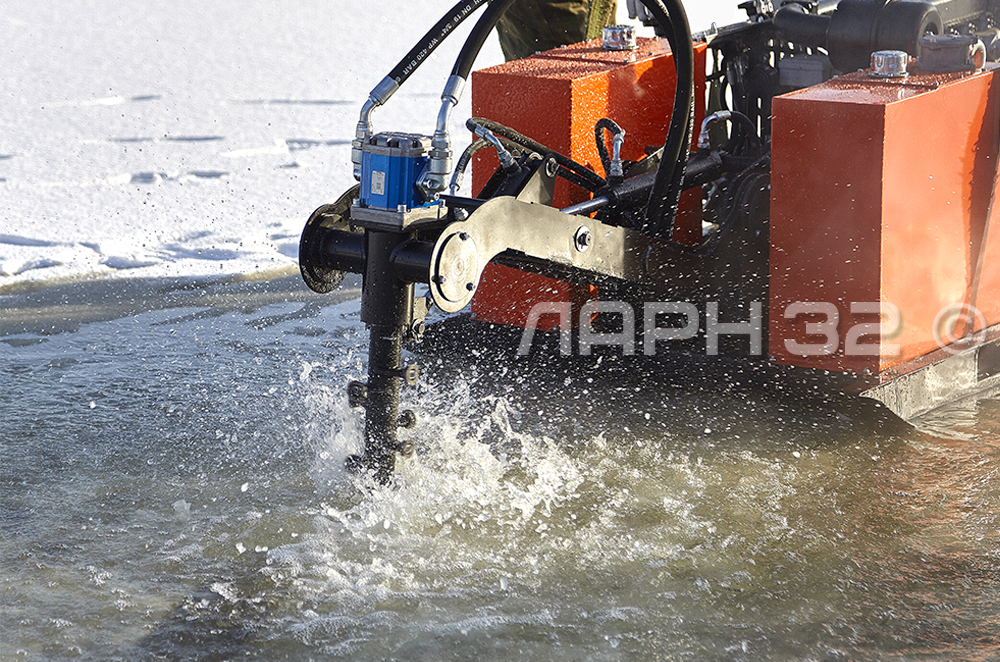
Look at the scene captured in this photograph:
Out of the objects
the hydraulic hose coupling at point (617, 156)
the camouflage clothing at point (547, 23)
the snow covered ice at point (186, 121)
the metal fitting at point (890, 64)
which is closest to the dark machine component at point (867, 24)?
the metal fitting at point (890, 64)

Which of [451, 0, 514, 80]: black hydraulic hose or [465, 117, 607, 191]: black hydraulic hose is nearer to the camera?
[451, 0, 514, 80]: black hydraulic hose

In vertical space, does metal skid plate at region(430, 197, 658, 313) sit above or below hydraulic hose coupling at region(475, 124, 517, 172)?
below

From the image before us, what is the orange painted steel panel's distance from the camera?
2.83 metres

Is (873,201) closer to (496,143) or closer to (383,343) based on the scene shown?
(496,143)

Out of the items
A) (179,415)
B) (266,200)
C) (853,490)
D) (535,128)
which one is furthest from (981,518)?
(266,200)

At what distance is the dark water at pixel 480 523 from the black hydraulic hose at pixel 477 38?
0.83 meters

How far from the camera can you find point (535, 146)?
9.44 ft

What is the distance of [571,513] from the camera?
2533 mm

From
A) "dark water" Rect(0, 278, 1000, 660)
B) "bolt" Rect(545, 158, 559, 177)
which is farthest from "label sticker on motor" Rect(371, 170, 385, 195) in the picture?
"bolt" Rect(545, 158, 559, 177)

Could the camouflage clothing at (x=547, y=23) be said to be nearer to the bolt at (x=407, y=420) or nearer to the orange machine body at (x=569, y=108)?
the orange machine body at (x=569, y=108)

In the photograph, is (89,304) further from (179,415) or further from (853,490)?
(853,490)

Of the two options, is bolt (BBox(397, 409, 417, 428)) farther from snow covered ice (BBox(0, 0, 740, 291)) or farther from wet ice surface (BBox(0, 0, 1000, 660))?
snow covered ice (BBox(0, 0, 740, 291))

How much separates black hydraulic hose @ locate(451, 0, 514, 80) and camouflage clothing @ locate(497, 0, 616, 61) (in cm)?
263

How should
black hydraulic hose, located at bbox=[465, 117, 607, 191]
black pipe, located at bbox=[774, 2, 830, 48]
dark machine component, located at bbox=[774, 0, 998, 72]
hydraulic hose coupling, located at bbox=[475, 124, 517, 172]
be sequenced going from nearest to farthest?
hydraulic hose coupling, located at bbox=[475, 124, 517, 172] → black hydraulic hose, located at bbox=[465, 117, 607, 191] → dark machine component, located at bbox=[774, 0, 998, 72] → black pipe, located at bbox=[774, 2, 830, 48]
